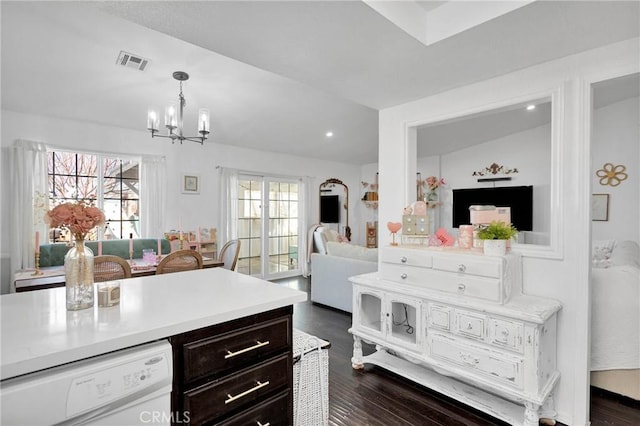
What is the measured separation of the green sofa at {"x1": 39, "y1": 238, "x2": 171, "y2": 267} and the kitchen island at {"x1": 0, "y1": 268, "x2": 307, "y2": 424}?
287cm

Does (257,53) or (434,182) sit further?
(434,182)

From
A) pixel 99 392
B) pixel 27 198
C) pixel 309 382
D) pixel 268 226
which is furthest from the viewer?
pixel 268 226

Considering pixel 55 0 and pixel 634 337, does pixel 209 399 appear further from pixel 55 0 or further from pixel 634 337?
pixel 55 0

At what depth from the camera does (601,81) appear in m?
1.87

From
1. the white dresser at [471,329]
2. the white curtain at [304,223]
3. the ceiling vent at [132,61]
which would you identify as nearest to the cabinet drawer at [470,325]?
the white dresser at [471,329]

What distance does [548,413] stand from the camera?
199 cm

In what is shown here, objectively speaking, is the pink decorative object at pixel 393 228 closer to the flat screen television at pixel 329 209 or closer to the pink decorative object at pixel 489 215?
the pink decorative object at pixel 489 215

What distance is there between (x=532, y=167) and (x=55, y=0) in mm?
6372

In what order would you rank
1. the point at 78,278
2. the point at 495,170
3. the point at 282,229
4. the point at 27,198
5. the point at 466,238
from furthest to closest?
the point at 282,229 < the point at 495,170 < the point at 27,198 < the point at 466,238 < the point at 78,278

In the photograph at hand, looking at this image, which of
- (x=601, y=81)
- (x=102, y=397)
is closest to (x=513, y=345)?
(x=601, y=81)

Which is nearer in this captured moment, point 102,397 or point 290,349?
point 102,397

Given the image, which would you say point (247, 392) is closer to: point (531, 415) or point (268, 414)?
point (268, 414)

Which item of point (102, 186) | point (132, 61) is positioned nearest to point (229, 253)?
point (102, 186)

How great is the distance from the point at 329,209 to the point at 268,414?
6.06 m
